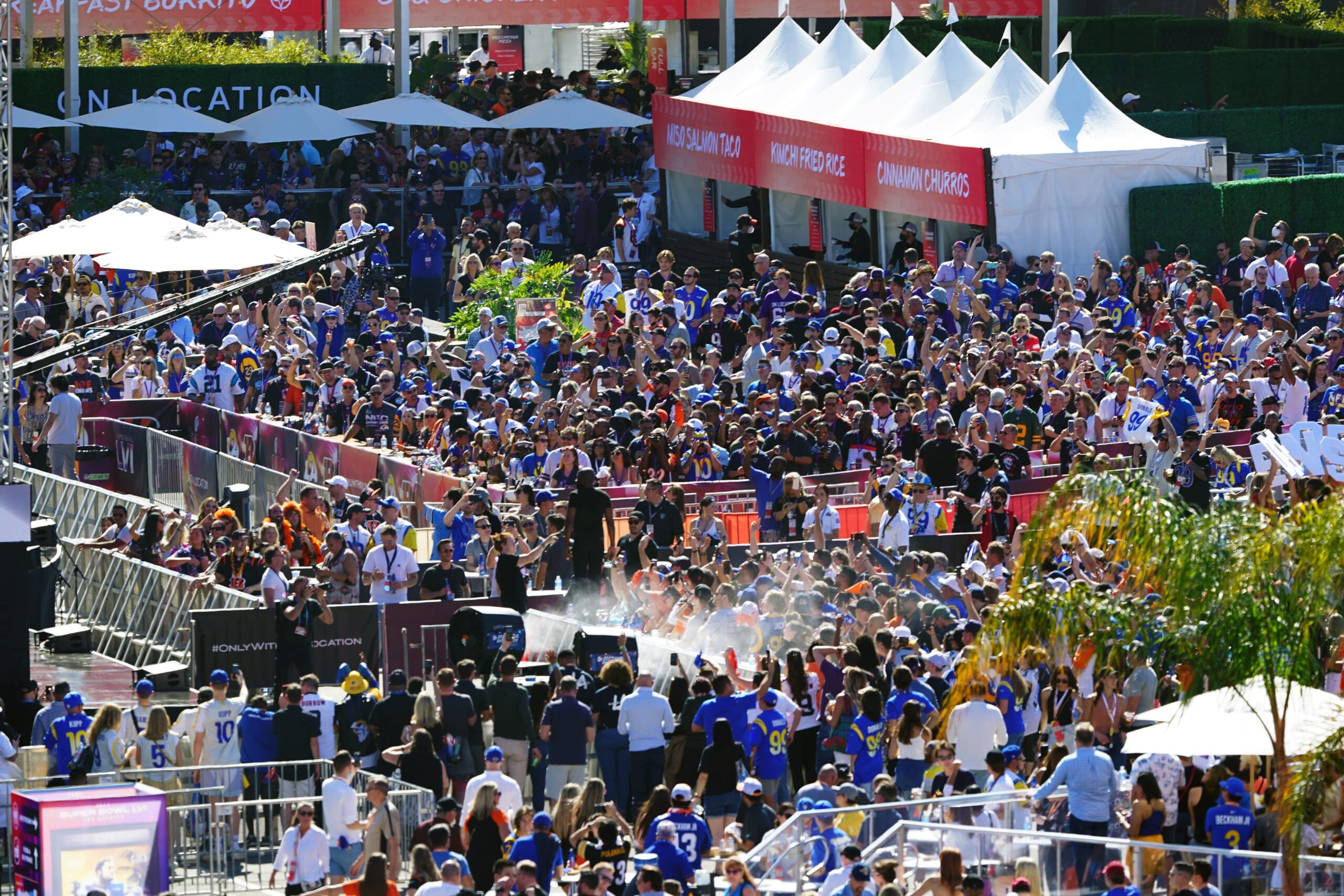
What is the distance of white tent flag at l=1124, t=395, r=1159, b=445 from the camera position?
22.0 meters

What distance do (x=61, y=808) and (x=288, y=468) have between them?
37.9 feet

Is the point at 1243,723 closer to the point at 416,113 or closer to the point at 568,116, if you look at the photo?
the point at 568,116

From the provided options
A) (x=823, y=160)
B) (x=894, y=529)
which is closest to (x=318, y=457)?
(x=894, y=529)

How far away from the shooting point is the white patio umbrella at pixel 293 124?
37156 mm

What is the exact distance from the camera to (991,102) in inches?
1258

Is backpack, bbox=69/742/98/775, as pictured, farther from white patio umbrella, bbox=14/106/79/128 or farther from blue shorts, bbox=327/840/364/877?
white patio umbrella, bbox=14/106/79/128

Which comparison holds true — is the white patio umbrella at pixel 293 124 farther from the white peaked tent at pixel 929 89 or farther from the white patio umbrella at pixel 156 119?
the white peaked tent at pixel 929 89

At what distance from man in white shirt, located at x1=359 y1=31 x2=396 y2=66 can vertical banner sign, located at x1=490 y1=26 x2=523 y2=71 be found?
3534 mm

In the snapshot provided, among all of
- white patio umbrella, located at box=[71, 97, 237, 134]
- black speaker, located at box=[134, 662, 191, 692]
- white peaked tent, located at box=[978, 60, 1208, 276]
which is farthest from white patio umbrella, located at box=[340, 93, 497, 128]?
black speaker, located at box=[134, 662, 191, 692]

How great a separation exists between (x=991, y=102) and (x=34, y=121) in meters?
15.7

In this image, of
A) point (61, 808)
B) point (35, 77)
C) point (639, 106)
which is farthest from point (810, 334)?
point (35, 77)

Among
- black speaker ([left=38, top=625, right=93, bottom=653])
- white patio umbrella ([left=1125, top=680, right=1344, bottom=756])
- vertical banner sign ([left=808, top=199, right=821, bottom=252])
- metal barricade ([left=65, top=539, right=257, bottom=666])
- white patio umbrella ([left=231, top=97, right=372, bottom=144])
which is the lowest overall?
black speaker ([left=38, top=625, right=93, bottom=653])

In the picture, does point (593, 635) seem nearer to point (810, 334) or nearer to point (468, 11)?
point (810, 334)

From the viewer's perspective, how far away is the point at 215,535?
21.7 metres
